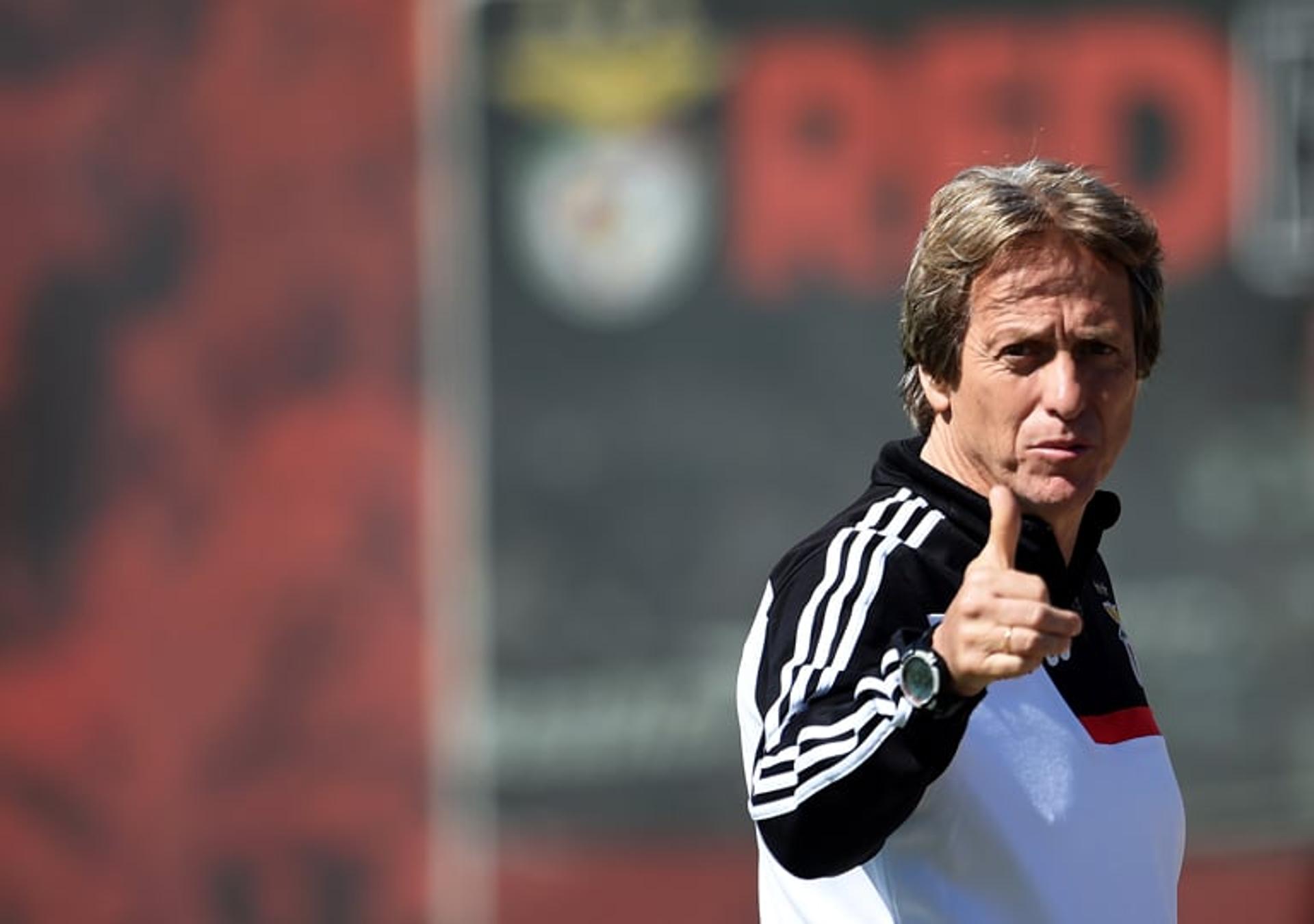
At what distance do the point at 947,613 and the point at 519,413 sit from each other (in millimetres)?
5584

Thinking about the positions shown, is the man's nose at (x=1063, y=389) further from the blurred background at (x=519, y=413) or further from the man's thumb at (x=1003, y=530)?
the blurred background at (x=519, y=413)

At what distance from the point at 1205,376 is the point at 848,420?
1.10 m

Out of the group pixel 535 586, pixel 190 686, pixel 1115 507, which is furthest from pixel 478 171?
pixel 1115 507

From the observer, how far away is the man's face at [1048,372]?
2.57m

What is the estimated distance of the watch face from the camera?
2266 mm

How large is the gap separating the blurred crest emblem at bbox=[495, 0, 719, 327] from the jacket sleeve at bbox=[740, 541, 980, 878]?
5309 mm

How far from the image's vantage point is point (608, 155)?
7.72 metres

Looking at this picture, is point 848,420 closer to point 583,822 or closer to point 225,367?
point 583,822

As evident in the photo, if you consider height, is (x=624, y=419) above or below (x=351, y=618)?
above

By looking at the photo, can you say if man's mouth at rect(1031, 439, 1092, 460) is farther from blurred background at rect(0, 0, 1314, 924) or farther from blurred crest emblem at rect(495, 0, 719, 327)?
blurred crest emblem at rect(495, 0, 719, 327)

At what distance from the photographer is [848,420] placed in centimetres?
763

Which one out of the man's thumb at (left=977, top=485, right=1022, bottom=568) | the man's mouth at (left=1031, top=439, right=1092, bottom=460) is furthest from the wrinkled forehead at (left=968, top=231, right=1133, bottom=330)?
the man's thumb at (left=977, top=485, right=1022, bottom=568)

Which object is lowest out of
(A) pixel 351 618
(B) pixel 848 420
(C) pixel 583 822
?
(C) pixel 583 822

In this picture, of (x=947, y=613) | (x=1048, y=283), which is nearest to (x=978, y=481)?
(x=1048, y=283)
